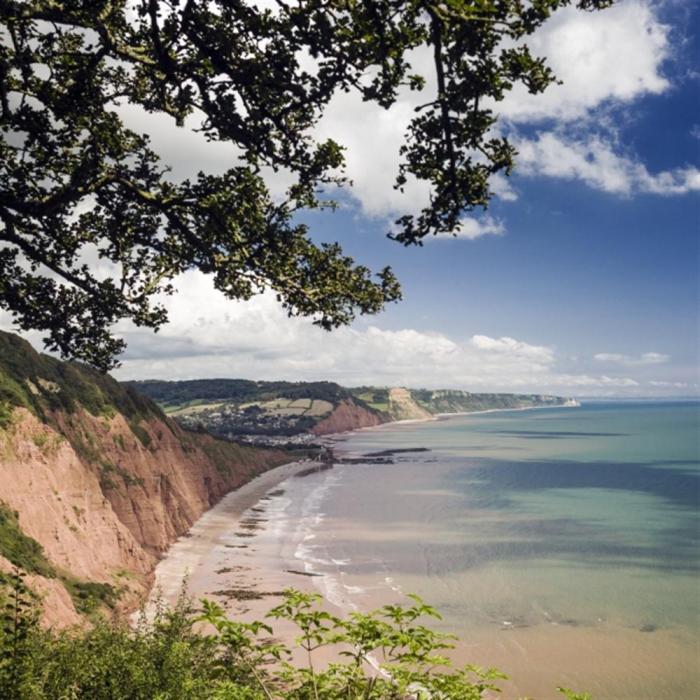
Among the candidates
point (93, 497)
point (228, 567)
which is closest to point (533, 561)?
point (228, 567)

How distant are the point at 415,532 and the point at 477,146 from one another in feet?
189

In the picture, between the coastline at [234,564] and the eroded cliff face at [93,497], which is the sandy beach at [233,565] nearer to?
the coastline at [234,564]

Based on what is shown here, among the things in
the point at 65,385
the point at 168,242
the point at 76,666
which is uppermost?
the point at 168,242

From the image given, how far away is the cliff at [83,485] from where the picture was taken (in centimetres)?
2855

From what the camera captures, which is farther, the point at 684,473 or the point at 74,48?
the point at 684,473

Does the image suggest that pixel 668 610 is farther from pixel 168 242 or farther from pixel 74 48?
pixel 74 48

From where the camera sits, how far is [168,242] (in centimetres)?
922

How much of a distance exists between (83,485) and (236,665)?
31834 millimetres

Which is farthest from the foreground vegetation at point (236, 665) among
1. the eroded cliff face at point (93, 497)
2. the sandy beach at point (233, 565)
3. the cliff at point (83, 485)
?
the eroded cliff face at point (93, 497)

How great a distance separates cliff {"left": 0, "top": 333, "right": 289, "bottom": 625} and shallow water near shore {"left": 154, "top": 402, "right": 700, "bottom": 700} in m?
5.97

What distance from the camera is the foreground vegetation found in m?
5.68

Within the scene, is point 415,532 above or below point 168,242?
below

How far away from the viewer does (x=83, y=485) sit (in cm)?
3575

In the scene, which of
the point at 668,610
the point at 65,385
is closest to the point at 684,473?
the point at 668,610
